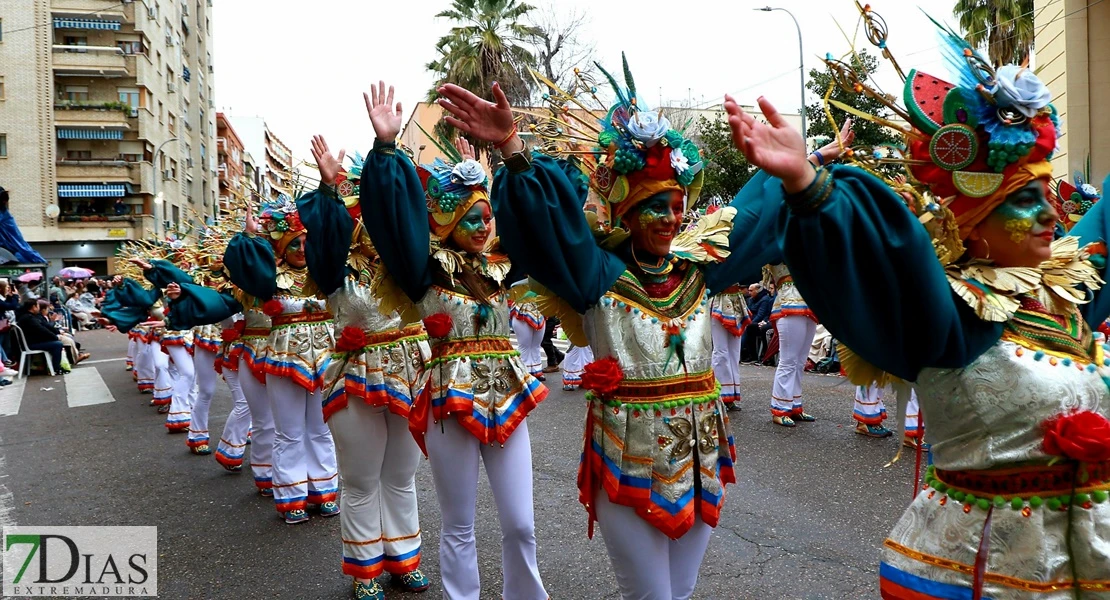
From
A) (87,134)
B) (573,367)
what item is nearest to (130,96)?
(87,134)

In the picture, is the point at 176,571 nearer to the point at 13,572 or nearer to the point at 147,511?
the point at 13,572

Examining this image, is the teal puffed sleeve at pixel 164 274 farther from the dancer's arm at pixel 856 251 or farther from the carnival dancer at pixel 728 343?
the dancer's arm at pixel 856 251

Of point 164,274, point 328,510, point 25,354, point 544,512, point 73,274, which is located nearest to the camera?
point 544,512

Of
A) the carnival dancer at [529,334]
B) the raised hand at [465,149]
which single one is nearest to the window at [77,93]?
the carnival dancer at [529,334]

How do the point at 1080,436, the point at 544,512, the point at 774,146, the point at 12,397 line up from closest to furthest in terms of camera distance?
the point at 774,146 → the point at 1080,436 → the point at 544,512 → the point at 12,397

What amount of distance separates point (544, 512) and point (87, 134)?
40.0 metres

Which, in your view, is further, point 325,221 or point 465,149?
point 465,149

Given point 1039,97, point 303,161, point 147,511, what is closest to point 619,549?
point 1039,97

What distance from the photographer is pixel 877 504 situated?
5195 millimetres

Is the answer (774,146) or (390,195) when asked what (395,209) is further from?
(774,146)

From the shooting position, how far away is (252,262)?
5.36 metres

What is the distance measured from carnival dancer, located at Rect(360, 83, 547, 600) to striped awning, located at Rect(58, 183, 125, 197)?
3992 cm

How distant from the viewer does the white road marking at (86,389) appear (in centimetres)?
1251

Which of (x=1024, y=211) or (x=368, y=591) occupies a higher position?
(x=1024, y=211)
